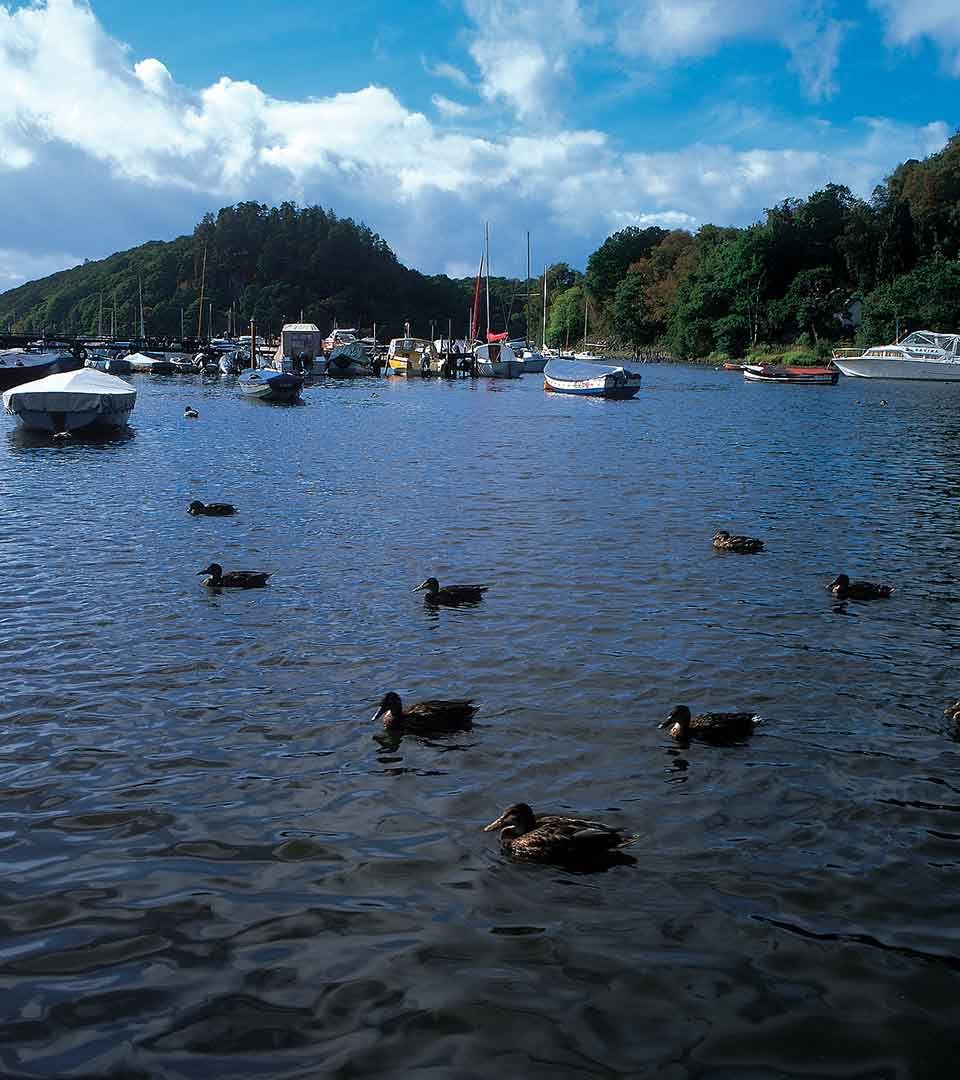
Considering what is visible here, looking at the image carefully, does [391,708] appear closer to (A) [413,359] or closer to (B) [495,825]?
(B) [495,825]

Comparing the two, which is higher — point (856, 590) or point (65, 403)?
point (65, 403)

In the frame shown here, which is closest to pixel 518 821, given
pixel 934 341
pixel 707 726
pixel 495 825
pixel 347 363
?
pixel 495 825

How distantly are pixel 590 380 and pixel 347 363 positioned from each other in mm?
43413

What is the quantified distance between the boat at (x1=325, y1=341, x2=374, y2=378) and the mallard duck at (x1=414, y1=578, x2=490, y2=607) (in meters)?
92.6

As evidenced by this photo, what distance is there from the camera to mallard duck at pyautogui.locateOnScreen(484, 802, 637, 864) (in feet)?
22.0

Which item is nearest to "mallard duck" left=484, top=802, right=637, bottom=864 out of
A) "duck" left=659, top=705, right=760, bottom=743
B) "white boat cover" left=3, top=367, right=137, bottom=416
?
"duck" left=659, top=705, right=760, bottom=743

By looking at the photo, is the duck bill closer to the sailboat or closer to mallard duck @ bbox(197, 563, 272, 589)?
mallard duck @ bbox(197, 563, 272, 589)

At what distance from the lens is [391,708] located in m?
9.05

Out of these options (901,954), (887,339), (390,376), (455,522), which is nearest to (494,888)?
(901,954)

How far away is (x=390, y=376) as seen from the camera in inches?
4112

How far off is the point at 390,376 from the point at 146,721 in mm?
97328

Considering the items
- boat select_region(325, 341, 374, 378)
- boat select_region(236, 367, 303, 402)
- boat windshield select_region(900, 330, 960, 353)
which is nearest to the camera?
boat select_region(236, 367, 303, 402)

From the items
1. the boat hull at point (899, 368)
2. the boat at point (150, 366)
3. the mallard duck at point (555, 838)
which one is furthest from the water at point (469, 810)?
the boat at point (150, 366)

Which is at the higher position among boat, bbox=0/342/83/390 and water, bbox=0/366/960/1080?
boat, bbox=0/342/83/390
